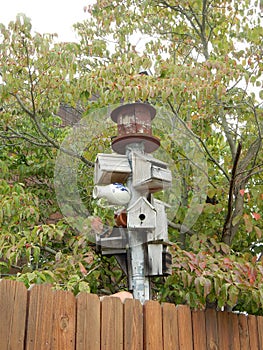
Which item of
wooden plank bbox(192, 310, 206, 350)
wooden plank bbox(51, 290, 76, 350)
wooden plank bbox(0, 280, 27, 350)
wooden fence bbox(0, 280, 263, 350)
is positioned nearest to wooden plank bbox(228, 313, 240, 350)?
wooden fence bbox(0, 280, 263, 350)

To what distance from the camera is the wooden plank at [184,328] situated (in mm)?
2355

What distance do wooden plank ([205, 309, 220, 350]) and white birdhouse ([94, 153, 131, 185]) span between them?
871mm

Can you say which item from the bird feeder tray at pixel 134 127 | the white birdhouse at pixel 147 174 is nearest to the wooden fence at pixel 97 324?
the white birdhouse at pixel 147 174

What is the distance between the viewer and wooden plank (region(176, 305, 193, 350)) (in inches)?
92.7

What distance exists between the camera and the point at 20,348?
1.71 m

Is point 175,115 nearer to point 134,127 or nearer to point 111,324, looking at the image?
point 134,127

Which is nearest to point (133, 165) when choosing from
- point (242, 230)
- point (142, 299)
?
point (142, 299)

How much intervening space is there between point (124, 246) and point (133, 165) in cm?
40

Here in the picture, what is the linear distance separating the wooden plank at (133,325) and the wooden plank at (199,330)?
0.42m

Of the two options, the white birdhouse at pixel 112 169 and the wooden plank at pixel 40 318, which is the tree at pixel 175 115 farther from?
the wooden plank at pixel 40 318

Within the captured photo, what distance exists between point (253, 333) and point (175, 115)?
1.45 metres

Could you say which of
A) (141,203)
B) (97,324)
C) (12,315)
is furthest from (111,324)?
(141,203)

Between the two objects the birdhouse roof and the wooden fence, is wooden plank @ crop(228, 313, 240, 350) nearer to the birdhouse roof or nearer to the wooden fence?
the wooden fence

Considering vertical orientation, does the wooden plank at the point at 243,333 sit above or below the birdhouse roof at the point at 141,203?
below
